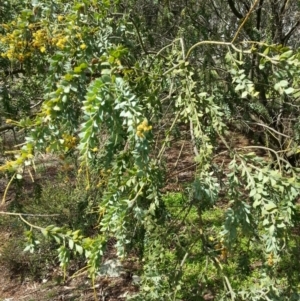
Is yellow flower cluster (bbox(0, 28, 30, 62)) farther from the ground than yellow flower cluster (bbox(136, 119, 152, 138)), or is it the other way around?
yellow flower cluster (bbox(136, 119, 152, 138))

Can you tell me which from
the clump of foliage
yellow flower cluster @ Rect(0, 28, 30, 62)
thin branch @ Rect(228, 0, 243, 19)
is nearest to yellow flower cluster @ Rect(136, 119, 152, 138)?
the clump of foliage

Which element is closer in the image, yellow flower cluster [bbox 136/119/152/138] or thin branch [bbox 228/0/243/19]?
yellow flower cluster [bbox 136/119/152/138]

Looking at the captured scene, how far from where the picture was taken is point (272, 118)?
5770mm

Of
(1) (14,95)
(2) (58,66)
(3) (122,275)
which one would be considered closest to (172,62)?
(2) (58,66)

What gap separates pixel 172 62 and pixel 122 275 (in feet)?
11.7

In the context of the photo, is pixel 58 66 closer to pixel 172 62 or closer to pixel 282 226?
pixel 172 62

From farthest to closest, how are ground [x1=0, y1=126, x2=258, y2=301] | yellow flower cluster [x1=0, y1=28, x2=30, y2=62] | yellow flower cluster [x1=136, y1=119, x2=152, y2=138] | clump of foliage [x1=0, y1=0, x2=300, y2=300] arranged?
ground [x1=0, y1=126, x2=258, y2=301] < yellow flower cluster [x1=0, y1=28, x2=30, y2=62] < clump of foliage [x1=0, y1=0, x2=300, y2=300] < yellow flower cluster [x1=136, y1=119, x2=152, y2=138]

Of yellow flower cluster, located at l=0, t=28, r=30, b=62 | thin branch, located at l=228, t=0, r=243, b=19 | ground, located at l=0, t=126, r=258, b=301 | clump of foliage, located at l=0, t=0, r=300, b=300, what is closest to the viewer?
clump of foliage, located at l=0, t=0, r=300, b=300

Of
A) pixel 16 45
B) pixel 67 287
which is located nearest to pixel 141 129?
pixel 16 45

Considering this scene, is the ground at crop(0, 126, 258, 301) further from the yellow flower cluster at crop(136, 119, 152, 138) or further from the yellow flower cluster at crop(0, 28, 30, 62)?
the yellow flower cluster at crop(136, 119, 152, 138)

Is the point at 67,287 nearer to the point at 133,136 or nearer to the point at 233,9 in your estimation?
the point at 233,9

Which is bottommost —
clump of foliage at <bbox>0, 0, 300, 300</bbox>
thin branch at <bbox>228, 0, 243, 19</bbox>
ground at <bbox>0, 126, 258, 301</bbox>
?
ground at <bbox>0, 126, 258, 301</bbox>

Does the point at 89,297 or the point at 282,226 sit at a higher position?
the point at 282,226

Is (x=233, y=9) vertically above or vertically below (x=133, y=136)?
below
